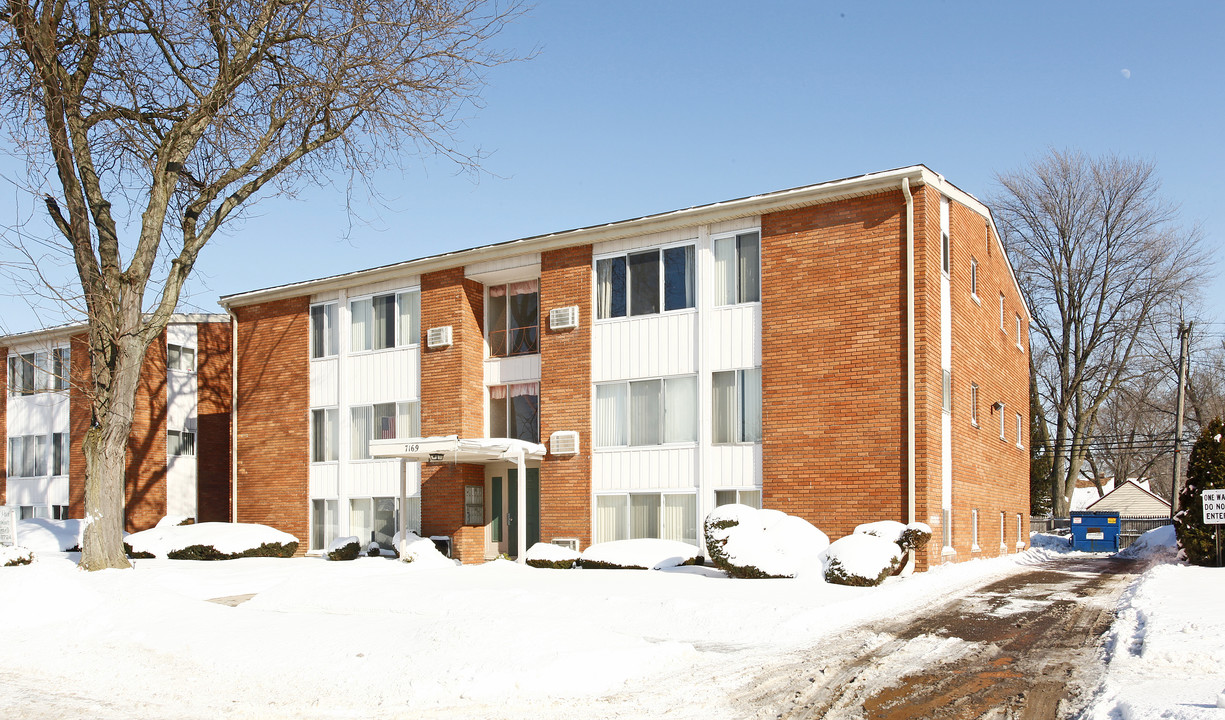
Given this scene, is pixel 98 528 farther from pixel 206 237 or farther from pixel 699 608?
pixel 699 608

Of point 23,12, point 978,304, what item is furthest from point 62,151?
point 978,304

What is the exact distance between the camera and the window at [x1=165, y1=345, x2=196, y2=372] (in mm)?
31922

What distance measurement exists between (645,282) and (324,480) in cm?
1061

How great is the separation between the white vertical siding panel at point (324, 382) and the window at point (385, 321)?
78cm

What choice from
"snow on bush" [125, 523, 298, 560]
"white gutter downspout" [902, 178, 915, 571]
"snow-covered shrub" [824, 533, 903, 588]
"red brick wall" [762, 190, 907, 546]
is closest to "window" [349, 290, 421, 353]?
"snow on bush" [125, 523, 298, 560]

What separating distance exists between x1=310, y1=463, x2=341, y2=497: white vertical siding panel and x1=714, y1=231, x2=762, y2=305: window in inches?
455

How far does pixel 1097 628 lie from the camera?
11.3 m

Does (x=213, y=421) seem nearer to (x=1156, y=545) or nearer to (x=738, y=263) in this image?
(x=738, y=263)

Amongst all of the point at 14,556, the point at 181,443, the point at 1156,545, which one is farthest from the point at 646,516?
the point at 181,443

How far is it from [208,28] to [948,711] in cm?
1575

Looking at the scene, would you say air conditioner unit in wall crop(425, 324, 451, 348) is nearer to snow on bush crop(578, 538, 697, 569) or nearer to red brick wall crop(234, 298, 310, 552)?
red brick wall crop(234, 298, 310, 552)

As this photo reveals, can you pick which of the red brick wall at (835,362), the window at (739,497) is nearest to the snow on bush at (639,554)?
the window at (739,497)

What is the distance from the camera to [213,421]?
3275cm

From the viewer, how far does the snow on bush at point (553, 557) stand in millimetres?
20453
